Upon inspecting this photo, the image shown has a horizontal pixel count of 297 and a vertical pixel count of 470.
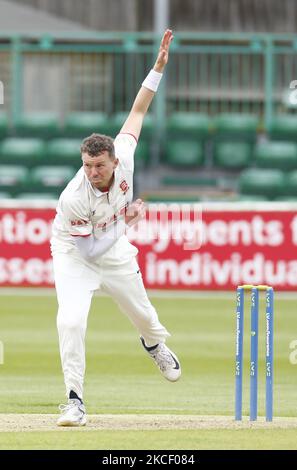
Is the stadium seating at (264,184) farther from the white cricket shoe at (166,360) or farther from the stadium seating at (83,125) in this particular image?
the white cricket shoe at (166,360)

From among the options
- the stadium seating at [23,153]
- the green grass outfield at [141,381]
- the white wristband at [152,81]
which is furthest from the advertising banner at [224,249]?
the white wristband at [152,81]

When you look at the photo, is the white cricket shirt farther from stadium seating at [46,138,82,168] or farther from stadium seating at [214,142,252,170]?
stadium seating at [214,142,252,170]

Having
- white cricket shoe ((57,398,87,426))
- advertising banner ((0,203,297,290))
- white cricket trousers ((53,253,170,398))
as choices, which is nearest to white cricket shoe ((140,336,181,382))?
white cricket trousers ((53,253,170,398))

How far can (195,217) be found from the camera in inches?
710

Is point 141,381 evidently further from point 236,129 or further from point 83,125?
point 83,125

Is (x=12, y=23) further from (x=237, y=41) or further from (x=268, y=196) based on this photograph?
(x=268, y=196)

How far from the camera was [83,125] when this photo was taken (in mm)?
22375

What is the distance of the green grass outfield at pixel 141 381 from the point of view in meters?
7.98

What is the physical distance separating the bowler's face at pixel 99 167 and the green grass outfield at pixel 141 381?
146cm

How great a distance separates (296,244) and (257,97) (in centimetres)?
600

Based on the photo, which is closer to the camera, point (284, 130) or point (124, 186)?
point (124, 186)

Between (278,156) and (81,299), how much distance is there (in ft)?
44.4

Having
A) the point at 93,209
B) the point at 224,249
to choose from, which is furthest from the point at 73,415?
the point at 224,249
